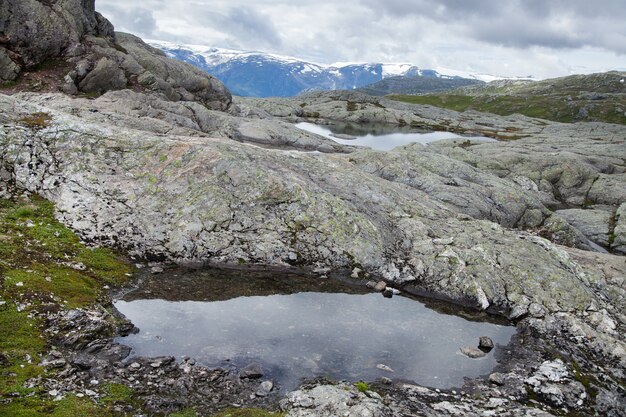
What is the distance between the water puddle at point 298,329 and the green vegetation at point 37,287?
93.2 inches

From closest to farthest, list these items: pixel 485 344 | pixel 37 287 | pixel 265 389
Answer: pixel 265 389 < pixel 37 287 < pixel 485 344

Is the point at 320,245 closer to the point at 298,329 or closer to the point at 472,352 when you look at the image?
the point at 298,329

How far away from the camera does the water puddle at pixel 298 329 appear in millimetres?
17719

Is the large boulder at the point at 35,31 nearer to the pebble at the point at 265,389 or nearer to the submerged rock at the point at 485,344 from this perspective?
the pebble at the point at 265,389

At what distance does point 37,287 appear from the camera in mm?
18516

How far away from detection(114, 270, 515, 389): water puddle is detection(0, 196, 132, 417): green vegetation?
7.76 feet

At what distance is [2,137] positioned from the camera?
28.3m

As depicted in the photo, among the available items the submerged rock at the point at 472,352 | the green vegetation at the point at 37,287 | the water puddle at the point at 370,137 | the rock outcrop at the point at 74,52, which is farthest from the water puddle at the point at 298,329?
the water puddle at the point at 370,137

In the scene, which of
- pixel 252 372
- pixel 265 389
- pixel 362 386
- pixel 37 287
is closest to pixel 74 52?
pixel 37 287

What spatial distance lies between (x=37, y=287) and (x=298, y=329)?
11742 mm

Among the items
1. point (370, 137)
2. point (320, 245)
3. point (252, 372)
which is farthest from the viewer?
point (370, 137)

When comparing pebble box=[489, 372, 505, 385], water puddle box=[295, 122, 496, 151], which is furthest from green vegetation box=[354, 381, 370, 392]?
water puddle box=[295, 122, 496, 151]

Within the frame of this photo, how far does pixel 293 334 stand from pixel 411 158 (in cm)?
3944

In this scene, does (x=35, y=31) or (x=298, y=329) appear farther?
(x=35, y=31)
